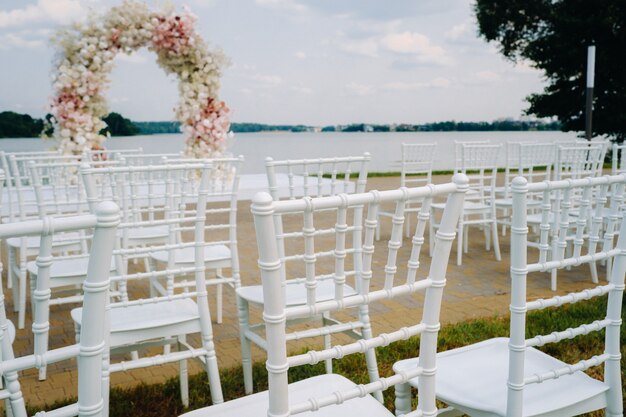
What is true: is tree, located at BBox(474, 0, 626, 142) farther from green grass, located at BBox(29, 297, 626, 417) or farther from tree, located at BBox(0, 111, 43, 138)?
green grass, located at BBox(29, 297, 626, 417)

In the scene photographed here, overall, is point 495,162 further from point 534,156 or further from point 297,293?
point 297,293

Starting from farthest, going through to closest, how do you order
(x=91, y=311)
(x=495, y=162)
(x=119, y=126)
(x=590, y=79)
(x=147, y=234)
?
(x=119, y=126), (x=590, y=79), (x=495, y=162), (x=147, y=234), (x=91, y=311)

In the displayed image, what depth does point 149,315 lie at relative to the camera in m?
2.26

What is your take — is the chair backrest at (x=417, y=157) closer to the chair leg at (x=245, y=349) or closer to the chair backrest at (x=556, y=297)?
the chair leg at (x=245, y=349)

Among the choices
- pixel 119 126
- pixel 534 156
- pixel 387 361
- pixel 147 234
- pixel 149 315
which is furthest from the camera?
pixel 119 126

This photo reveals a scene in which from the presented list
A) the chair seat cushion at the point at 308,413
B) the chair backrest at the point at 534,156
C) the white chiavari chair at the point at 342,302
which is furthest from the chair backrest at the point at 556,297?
the chair backrest at the point at 534,156

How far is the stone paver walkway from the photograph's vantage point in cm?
281

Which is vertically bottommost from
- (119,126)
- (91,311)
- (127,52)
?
(91,311)

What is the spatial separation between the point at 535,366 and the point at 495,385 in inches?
7.5

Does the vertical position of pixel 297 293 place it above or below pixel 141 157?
below

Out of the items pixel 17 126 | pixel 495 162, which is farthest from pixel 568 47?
pixel 17 126

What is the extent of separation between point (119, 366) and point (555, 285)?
10.8ft

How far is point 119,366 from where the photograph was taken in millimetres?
2113

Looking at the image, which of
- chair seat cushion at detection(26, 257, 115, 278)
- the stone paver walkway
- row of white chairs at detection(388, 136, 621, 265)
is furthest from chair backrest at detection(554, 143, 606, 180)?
chair seat cushion at detection(26, 257, 115, 278)
